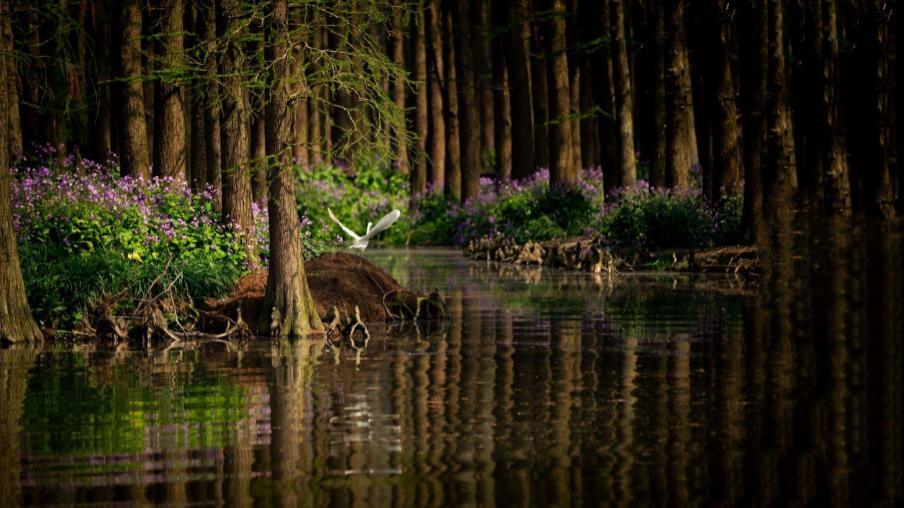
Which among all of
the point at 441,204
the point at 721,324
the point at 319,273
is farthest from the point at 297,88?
the point at 441,204

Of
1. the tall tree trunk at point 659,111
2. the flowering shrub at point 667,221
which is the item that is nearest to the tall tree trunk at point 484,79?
the tall tree trunk at point 659,111

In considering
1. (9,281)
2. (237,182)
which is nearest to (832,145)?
(237,182)

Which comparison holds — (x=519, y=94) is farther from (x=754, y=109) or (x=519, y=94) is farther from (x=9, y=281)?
(x=9, y=281)

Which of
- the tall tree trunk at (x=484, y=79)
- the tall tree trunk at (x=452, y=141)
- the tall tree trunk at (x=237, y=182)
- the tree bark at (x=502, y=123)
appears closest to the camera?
the tall tree trunk at (x=237, y=182)

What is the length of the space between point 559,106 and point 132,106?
819 inches

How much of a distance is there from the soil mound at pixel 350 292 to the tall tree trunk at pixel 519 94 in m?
28.7

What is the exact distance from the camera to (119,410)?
13.3 metres

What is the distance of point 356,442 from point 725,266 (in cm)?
2392

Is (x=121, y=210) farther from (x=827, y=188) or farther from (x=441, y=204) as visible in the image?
(x=441, y=204)

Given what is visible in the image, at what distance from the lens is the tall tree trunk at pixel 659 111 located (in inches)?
1629

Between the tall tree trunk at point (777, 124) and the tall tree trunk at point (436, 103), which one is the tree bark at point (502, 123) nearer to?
the tall tree trunk at point (436, 103)

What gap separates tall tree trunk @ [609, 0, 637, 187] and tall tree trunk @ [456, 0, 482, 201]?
13987 mm

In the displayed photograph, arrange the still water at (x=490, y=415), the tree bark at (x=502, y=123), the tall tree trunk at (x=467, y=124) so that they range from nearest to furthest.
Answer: the still water at (x=490, y=415) → the tall tree trunk at (x=467, y=124) → the tree bark at (x=502, y=123)

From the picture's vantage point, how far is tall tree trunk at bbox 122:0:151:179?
28172 mm
